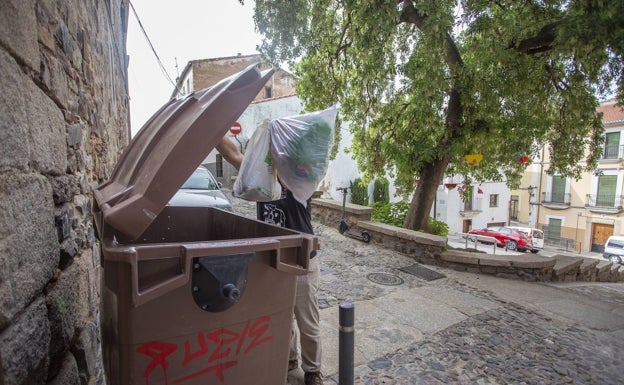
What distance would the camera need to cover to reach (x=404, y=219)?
8648 millimetres

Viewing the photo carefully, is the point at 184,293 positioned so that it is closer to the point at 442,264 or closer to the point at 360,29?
the point at 442,264

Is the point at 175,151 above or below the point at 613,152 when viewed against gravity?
below

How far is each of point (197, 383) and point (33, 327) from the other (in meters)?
0.61

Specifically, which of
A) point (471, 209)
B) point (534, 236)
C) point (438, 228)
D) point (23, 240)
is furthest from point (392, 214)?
point (471, 209)

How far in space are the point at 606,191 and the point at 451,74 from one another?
24.0 meters

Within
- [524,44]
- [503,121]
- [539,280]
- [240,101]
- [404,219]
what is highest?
[524,44]

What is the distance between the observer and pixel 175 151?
50.7 inches

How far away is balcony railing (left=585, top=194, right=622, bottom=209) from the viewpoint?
72.6ft

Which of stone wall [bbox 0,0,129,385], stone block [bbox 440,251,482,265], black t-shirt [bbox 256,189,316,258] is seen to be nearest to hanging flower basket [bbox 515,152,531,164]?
stone block [bbox 440,251,482,265]

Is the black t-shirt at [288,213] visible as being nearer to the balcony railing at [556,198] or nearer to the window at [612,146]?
the window at [612,146]

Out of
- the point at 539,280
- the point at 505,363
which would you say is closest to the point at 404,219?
the point at 539,280

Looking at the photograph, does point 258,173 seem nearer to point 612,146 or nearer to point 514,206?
point 612,146

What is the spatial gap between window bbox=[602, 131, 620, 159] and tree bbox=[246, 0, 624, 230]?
62.4ft

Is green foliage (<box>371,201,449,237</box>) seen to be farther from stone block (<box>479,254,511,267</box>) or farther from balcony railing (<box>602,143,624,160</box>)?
balcony railing (<box>602,143,624,160</box>)
